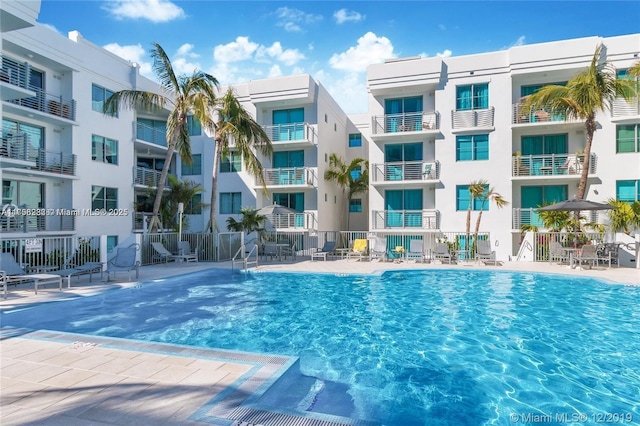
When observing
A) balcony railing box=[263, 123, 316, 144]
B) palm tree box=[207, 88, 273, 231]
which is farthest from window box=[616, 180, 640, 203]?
palm tree box=[207, 88, 273, 231]

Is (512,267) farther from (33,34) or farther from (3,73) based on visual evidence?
(33,34)

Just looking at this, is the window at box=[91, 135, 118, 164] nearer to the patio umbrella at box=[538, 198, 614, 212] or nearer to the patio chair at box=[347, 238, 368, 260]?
the patio chair at box=[347, 238, 368, 260]

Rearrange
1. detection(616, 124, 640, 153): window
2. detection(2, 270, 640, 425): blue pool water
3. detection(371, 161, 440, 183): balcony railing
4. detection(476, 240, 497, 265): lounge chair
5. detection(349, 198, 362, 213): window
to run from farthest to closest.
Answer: detection(349, 198, 362, 213): window < detection(371, 161, 440, 183): balcony railing < detection(616, 124, 640, 153): window < detection(476, 240, 497, 265): lounge chair < detection(2, 270, 640, 425): blue pool water

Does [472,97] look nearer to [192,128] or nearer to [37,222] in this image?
[192,128]

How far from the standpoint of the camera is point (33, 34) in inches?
664

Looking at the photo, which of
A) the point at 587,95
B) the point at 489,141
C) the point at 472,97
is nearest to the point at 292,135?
the point at 472,97

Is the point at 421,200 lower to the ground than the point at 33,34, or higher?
lower

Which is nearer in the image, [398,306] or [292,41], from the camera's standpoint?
[398,306]

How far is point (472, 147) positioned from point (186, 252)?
50.9 ft

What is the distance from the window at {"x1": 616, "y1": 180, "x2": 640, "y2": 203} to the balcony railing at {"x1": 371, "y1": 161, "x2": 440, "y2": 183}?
8413mm

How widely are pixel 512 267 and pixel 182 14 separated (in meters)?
15.2

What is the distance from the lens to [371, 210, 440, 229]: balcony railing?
20234mm

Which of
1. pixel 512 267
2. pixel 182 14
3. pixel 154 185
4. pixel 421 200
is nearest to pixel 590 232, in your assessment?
pixel 512 267

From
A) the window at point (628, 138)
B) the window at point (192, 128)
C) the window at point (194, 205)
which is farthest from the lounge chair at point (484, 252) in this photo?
the window at point (192, 128)
